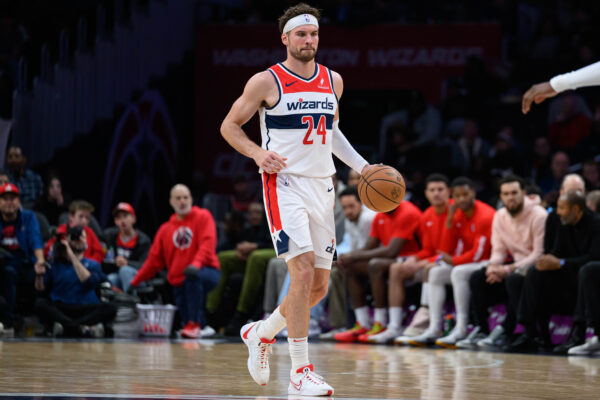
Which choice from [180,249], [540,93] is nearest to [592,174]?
[180,249]

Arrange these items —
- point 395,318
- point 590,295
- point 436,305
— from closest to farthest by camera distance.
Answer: point 590,295 < point 436,305 < point 395,318

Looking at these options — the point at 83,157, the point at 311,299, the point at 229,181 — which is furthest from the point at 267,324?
the point at 229,181

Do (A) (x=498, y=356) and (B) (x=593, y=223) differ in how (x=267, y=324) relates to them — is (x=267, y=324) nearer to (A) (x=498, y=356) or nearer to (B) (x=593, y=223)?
(A) (x=498, y=356)

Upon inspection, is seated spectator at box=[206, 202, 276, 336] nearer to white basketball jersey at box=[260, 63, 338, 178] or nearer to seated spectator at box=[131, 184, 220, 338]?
seated spectator at box=[131, 184, 220, 338]

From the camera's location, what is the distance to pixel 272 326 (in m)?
5.28

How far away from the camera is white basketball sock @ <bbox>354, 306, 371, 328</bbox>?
1001 centimetres

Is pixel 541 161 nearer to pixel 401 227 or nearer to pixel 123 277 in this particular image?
pixel 401 227

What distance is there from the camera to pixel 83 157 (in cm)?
1335

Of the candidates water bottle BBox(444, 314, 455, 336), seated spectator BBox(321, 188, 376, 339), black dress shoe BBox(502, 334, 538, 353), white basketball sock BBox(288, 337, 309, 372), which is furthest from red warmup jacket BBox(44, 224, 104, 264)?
white basketball sock BBox(288, 337, 309, 372)

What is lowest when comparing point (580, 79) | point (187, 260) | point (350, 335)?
point (350, 335)

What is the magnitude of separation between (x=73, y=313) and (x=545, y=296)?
4.80m

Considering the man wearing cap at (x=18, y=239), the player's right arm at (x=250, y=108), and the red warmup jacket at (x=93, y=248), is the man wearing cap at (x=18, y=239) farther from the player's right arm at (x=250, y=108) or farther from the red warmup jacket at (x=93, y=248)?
the player's right arm at (x=250, y=108)

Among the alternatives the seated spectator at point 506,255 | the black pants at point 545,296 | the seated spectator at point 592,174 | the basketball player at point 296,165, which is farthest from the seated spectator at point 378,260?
the basketball player at point 296,165

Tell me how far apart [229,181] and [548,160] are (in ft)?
17.5
